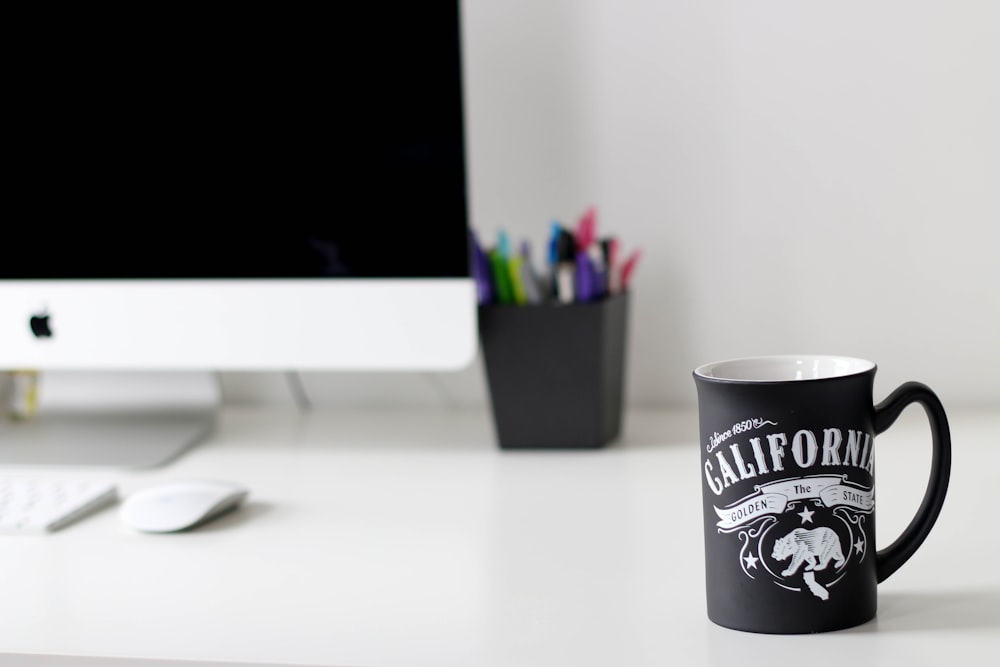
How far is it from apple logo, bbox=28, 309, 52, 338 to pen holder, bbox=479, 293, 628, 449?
385mm

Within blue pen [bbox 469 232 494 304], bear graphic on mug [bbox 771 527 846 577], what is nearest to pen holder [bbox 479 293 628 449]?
blue pen [bbox 469 232 494 304]

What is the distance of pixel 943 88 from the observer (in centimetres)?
93

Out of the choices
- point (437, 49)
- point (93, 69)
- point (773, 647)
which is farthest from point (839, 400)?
point (93, 69)

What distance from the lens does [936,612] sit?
1.63 feet

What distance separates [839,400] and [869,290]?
538mm

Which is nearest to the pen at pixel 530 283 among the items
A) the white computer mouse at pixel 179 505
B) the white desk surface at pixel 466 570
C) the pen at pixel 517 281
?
the pen at pixel 517 281

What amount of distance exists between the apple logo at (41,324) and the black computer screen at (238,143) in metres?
0.04

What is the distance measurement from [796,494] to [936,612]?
103 mm

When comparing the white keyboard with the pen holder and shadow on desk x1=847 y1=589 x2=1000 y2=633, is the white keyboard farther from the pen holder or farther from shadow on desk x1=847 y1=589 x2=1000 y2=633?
shadow on desk x1=847 y1=589 x2=1000 y2=633

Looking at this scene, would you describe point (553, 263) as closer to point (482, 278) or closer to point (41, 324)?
point (482, 278)

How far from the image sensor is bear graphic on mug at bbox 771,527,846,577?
0.46 meters

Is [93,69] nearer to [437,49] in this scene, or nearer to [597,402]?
[437,49]

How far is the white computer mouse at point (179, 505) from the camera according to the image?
2.26 ft

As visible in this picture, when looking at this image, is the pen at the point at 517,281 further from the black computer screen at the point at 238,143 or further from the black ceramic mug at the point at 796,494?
the black ceramic mug at the point at 796,494
